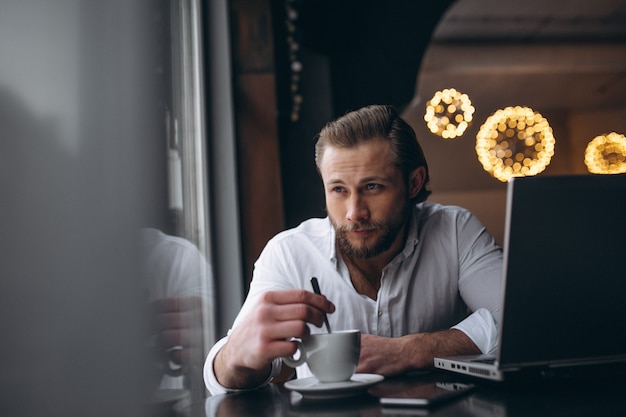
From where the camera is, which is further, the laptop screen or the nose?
the nose

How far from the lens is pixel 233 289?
8.22 ft

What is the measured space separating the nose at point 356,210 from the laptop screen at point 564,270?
969 mm

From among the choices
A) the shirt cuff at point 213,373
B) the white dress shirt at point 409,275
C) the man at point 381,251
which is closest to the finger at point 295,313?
the shirt cuff at point 213,373

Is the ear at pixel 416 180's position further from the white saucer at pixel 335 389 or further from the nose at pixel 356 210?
the white saucer at pixel 335 389

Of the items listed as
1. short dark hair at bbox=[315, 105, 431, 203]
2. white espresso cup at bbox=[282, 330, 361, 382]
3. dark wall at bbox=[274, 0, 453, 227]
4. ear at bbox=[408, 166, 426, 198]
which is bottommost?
white espresso cup at bbox=[282, 330, 361, 382]

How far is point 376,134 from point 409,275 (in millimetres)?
518

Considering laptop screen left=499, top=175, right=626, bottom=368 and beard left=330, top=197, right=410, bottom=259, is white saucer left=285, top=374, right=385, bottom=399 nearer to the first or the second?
laptop screen left=499, top=175, right=626, bottom=368

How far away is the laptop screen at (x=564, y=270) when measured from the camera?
2.45ft

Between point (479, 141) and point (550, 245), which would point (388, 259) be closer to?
point (550, 245)

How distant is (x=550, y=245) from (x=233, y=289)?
1917mm

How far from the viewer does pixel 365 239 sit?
169cm

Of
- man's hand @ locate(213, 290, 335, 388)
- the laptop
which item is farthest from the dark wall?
the laptop

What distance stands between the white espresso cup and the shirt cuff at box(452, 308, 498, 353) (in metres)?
0.52

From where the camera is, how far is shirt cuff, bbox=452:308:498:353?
1292 millimetres
